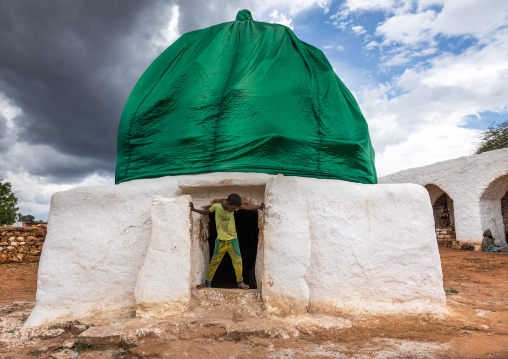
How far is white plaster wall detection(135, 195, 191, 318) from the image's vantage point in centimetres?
363

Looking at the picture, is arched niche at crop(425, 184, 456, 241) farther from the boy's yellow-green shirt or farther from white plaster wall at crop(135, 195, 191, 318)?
white plaster wall at crop(135, 195, 191, 318)

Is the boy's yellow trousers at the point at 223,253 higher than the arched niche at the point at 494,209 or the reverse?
the reverse

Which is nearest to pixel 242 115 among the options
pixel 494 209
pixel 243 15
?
pixel 243 15

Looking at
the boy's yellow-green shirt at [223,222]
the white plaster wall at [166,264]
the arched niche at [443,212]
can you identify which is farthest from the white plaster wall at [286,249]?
the arched niche at [443,212]

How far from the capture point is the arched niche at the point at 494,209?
1052 cm

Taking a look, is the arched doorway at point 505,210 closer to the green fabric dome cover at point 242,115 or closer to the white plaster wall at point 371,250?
the green fabric dome cover at point 242,115

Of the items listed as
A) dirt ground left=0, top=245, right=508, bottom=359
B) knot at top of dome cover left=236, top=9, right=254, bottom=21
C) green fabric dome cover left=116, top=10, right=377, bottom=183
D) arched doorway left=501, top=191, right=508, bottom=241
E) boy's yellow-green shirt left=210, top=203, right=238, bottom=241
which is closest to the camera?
dirt ground left=0, top=245, right=508, bottom=359

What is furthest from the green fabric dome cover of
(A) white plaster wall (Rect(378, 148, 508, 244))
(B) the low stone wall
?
(B) the low stone wall

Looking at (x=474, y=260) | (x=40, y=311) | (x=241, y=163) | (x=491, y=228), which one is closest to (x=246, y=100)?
(x=241, y=163)

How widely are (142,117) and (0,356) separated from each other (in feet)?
10.0

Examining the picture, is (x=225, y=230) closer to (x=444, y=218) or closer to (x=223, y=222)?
(x=223, y=222)

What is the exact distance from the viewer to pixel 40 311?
407cm

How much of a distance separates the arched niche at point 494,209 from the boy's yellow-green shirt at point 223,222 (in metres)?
9.50

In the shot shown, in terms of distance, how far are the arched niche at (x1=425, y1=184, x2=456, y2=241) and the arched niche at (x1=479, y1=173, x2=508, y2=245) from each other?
190cm
